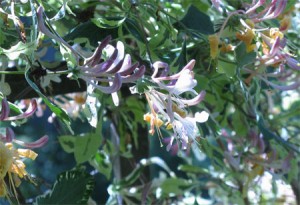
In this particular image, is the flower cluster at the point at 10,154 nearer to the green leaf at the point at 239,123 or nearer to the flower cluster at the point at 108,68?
the flower cluster at the point at 108,68

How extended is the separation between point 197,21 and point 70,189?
19 centimetres

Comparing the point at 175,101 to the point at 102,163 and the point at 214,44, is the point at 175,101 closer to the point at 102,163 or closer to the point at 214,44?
the point at 214,44

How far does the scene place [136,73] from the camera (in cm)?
42

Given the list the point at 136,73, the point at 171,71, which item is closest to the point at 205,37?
the point at 171,71

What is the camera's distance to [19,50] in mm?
432

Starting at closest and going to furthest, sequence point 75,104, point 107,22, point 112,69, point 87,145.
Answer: point 112,69, point 107,22, point 87,145, point 75,104

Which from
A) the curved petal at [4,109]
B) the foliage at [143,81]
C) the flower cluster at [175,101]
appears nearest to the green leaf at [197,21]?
the foliage at [143,81]

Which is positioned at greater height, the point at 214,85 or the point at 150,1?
the point at 150,1

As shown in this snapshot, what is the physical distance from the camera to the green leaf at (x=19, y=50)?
1.41ft

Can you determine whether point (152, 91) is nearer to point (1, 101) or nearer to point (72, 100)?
point (1, 101)

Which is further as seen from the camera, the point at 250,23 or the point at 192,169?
the point at 192,169

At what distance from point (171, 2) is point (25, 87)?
6.8 inches

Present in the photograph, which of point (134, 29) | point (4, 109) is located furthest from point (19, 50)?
point (134, 29)

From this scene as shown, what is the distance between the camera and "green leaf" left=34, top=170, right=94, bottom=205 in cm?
53
